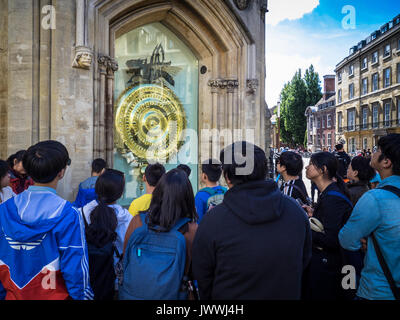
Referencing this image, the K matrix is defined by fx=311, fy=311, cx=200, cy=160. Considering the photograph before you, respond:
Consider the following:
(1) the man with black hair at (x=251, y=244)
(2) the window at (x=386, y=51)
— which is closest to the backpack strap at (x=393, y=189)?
(1) the man with black hair at (x=251, y=244)

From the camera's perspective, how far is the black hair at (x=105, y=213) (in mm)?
2273

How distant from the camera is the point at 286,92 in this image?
48.9 m

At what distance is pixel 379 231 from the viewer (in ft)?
6.23

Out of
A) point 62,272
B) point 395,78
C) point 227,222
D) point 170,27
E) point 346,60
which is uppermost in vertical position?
point 346,60

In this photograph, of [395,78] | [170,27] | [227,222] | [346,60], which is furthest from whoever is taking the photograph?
[346,60]

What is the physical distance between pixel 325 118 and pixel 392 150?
180ft

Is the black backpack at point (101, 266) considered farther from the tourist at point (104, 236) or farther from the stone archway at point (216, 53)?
the stone archway at point (216, 53)

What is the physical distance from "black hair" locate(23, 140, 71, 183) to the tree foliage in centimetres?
4892

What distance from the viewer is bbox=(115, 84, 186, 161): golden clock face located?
23.2 feet

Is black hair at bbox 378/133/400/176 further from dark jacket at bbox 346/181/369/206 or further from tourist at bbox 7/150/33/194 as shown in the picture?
tourist at bbox 7/150/33/194

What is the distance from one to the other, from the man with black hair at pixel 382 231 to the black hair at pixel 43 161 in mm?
1867
